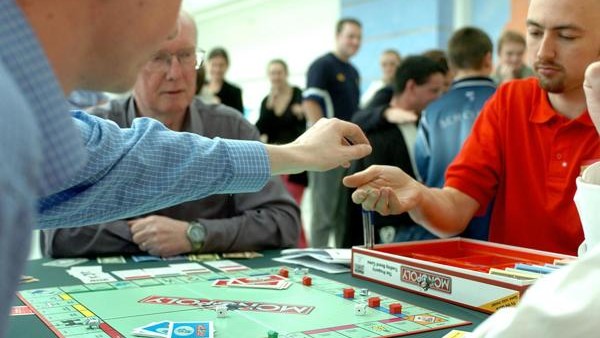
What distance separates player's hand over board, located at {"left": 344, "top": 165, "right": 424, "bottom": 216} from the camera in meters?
1.53

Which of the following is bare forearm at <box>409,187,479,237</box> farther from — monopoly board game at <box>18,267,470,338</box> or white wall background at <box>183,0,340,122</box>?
white wall background at <box>183,0,340,122</box>

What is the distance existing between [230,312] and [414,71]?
252 centimetres

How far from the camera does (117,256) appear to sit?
5.86 ft

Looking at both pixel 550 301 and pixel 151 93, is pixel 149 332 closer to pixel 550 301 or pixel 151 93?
pixel 550 301

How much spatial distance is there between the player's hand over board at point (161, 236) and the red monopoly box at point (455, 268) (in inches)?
20.3

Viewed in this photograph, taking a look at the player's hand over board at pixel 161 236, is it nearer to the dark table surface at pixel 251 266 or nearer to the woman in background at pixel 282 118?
the dark table surface at pixel 251 266

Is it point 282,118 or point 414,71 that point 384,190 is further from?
point 282,118

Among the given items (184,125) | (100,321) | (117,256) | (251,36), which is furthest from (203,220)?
(251,36)

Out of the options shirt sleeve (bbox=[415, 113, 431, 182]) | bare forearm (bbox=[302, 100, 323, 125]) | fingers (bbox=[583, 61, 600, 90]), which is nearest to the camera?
fingers (bbox=[583, 61, 600, 90])

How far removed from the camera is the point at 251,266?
163cm

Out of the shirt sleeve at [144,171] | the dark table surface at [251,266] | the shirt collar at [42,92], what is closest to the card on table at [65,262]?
the dark table surface at [251,266]

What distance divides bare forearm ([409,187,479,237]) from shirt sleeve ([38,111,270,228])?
546 mm

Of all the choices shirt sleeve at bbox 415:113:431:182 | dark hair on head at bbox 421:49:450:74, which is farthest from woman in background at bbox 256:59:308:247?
shirt sleeve at bbox 415:113:431:182

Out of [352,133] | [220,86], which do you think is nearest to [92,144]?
[352,133]
